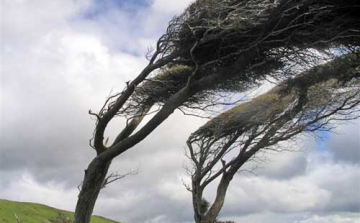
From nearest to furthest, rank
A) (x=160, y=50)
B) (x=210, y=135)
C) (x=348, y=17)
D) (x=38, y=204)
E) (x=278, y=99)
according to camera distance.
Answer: (x=348, y=17), (x=160, y=50), (x=278, y=99), (x=210, y=135), (x=38, y=204)

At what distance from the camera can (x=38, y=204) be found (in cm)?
7094

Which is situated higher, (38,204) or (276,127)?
(38,204)

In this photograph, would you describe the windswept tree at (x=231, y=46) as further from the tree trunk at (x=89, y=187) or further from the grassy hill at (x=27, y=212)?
the grassy hill at (x=27, y=212)

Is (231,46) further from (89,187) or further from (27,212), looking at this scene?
(27,212)

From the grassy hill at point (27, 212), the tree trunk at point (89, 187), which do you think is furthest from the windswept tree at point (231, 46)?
the grassy hill at point (27, 212)

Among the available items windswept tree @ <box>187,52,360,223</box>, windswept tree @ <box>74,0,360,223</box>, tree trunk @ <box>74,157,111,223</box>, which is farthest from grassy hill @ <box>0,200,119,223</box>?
windswept tree @ <box>74,0,360,223</box>

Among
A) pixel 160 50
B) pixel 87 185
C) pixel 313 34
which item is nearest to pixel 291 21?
pixel 313 34

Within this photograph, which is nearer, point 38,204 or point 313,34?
point 313,34

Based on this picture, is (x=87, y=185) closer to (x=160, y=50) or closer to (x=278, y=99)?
(x=160, y=50)

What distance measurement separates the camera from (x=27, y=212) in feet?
208

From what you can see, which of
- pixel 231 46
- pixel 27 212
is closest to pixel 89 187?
pixel 231 46

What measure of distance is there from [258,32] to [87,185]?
11.7 ft

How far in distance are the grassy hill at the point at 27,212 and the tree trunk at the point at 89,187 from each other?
46.7 meters

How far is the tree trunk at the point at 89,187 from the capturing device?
→ 785 centimetres
